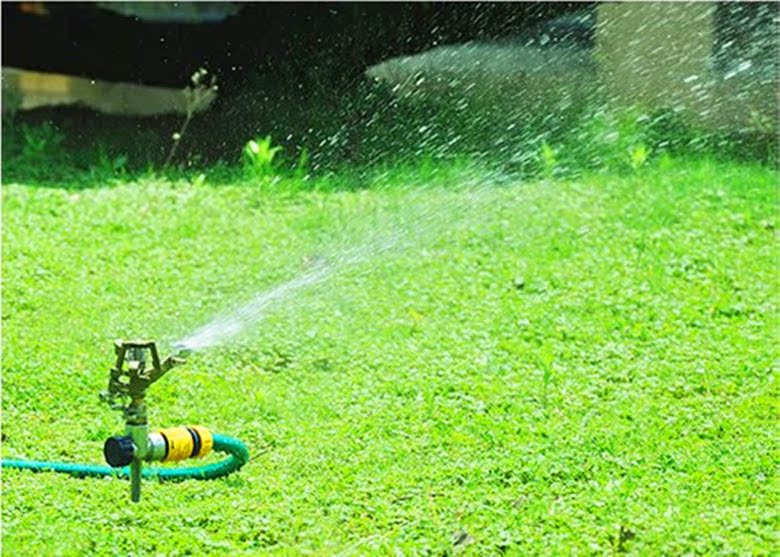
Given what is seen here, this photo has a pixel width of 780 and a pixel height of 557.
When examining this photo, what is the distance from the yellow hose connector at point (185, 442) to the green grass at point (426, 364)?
211mm

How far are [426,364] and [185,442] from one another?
1602 millimetres

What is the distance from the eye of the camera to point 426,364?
5730 mm

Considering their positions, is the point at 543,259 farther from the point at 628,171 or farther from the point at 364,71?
the point at 364,71

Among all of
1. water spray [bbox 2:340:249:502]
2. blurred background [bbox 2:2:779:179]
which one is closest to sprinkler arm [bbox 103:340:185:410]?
water spray [bbox 2:340:249:502]

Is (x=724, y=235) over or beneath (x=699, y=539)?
over

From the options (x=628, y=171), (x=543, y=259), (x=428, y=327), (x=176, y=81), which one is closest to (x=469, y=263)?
(x=543, y=259)

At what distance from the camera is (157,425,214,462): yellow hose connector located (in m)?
4.25

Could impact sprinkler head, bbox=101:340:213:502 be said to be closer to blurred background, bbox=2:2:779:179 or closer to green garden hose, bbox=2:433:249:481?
green garden hose, bbox=2:433:249:481

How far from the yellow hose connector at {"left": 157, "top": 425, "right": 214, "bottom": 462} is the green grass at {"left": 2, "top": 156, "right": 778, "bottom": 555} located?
0.69 feet

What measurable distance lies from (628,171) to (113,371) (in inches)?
157

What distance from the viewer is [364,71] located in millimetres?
8844

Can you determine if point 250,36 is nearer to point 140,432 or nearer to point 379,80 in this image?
point 379,80

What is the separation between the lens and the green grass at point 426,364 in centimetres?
436

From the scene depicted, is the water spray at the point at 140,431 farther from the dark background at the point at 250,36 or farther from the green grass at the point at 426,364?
the dark background at the point at 250,36
